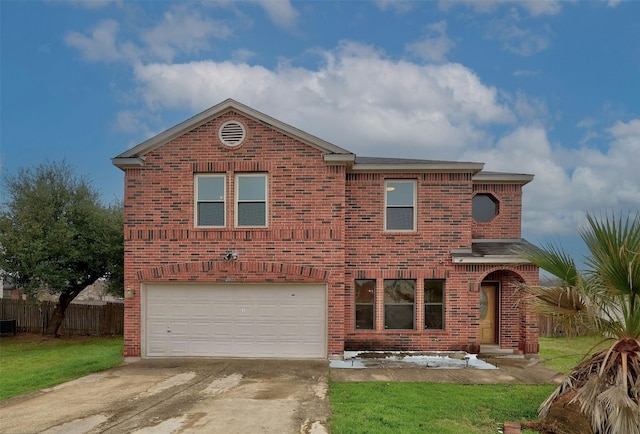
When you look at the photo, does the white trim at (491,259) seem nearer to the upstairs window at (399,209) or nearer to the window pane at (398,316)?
the upstairs window at (399,209)

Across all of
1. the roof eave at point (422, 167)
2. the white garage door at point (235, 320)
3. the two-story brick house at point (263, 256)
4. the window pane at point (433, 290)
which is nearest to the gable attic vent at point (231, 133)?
the two-story brick house at point (263, 256)

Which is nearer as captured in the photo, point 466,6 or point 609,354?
point 609,354

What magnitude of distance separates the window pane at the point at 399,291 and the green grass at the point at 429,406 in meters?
3.42

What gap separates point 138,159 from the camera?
1072cm

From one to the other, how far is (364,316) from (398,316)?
103cm

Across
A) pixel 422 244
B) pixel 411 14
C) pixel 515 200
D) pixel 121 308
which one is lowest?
pixel 121 308

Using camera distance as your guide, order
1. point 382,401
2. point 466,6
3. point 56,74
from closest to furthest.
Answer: point 382,401, point 466,6, point 56,74

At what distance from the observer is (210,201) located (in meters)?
10.8

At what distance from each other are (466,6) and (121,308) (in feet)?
58.8

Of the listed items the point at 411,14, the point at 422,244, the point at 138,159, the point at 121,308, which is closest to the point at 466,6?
the point at 411,14

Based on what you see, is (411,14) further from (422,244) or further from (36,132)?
(36,132)

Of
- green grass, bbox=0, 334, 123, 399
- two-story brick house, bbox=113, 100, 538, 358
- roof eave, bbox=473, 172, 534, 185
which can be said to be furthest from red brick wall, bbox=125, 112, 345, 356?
roof eave, bbox=473, 172, 534, 185

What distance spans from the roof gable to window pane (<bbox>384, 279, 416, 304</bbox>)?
157 inches

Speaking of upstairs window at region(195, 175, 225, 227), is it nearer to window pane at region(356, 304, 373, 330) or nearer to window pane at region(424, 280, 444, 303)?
window pane at region(356, 304, 373, 330)
